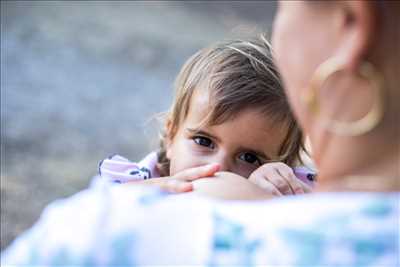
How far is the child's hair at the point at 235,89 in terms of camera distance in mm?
1891

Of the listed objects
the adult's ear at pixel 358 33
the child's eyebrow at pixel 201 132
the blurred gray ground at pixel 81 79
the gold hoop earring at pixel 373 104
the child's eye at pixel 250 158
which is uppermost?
the adult's ear at pixel 358 33

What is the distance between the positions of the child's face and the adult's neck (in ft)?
2.99

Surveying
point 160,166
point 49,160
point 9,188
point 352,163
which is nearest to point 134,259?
point 352,163

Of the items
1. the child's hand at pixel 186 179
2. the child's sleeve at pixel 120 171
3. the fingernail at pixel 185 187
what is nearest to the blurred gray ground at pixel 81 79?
the child's sleeve at pixel 120 171

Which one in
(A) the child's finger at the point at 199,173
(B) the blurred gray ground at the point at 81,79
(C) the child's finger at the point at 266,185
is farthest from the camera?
(B) the blurred gray ground at the point at 81,79

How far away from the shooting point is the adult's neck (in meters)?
0.87

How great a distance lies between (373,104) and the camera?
87 cm

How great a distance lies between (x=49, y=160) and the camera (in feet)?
13.0

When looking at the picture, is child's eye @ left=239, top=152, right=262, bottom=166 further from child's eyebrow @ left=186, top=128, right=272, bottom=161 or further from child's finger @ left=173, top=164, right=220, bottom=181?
child's finger @ left=173, top=164, right=220, bottom=181

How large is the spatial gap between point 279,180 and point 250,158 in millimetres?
229

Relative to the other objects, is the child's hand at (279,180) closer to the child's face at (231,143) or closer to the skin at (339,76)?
the child's face at (231,143)

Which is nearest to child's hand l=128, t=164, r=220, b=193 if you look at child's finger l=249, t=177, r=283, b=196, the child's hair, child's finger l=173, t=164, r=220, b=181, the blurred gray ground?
child's finger l=173, t=164, r=220, b=181

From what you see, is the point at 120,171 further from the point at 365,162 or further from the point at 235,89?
the point at 365,162

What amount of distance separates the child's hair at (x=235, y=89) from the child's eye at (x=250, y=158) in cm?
9
